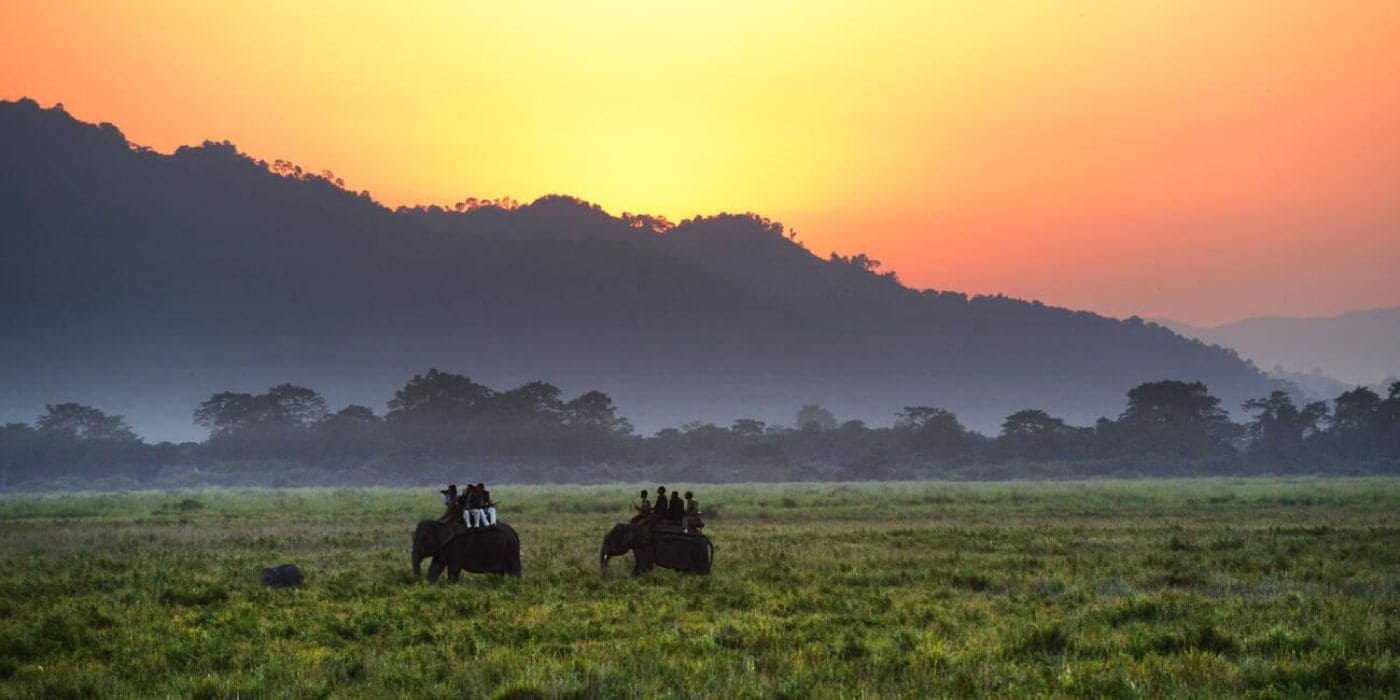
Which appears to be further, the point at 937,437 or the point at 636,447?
the point at 937,437

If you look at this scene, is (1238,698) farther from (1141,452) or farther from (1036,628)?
(1141,452)

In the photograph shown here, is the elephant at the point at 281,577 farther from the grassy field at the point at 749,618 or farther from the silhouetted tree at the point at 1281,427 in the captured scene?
the silhouetted tree at the point at 1281,427

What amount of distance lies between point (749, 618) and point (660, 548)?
775cm

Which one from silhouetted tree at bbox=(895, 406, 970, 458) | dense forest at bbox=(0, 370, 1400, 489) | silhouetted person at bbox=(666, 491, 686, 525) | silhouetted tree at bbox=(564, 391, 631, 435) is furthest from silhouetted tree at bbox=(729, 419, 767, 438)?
silhouetted person at bbox=(666, 491, 686, 525)

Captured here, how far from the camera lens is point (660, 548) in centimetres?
2747

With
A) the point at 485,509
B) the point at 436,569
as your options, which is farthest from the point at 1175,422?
the point at 436,569

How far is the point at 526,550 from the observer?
3434 centimetres

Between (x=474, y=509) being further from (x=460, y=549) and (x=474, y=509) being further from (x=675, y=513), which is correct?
(x=675, y=513)

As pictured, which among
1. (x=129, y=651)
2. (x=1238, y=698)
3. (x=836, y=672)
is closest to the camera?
(x=1238, y=698)

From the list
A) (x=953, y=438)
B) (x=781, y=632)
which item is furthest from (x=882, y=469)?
(x=781, y=632)

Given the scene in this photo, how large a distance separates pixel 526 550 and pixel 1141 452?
12547 centimetres

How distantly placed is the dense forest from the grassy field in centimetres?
10479

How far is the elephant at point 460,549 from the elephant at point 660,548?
2.51 m

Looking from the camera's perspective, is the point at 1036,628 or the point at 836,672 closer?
the point at 836,672
